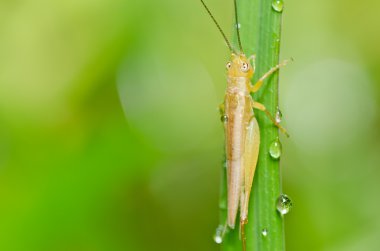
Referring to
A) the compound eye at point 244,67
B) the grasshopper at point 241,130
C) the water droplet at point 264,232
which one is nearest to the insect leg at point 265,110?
the grasshopper at point 241,130

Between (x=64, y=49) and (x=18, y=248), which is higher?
(x=64, y=49)

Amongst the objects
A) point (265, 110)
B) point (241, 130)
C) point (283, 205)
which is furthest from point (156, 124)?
point (283, 205)

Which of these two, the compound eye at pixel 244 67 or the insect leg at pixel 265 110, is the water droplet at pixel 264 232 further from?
the compound eye at pixel 244 67

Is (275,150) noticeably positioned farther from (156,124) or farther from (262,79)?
(156,124)

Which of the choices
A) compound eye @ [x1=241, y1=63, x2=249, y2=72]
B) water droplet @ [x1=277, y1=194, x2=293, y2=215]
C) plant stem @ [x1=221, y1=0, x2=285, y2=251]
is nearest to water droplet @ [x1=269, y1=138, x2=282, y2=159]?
plant stem @ [x1=221, y1=0, x2=285, y2=251]

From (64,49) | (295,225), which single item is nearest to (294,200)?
(295,225)

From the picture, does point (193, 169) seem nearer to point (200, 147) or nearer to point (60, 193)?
point (200, 147)

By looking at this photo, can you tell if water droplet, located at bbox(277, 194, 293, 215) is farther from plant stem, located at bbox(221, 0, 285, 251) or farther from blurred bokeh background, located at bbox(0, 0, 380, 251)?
blurred bokeh background, located at bbox(0, 0, 380, 251)
